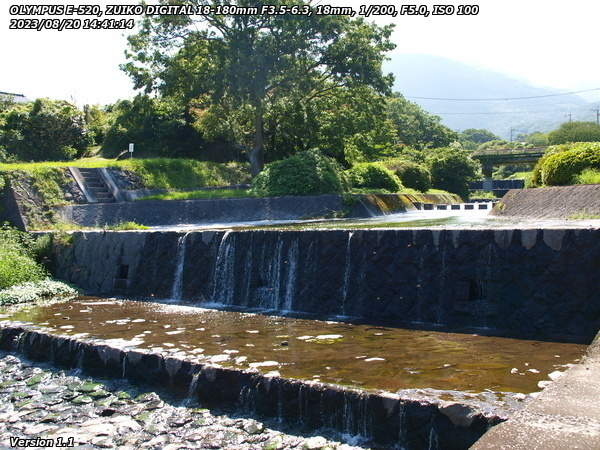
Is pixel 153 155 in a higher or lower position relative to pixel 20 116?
lower

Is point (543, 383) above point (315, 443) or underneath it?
above

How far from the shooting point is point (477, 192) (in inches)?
1745

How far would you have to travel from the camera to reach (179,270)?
11.0 meters

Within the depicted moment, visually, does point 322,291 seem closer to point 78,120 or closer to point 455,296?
point 455,296

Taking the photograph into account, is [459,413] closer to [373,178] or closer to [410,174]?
[373,178]

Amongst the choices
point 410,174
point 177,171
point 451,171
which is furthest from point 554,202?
point 451,171

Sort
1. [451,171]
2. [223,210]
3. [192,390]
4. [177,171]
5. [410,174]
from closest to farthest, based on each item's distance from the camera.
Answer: [192,390] < [223,210] < [177,171] < [410,174] < [451,171]

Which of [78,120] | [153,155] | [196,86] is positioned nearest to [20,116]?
[78,120]

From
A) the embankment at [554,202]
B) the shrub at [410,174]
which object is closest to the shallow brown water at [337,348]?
the embankment at [554,202]

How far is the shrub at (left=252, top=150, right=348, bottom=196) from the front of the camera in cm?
2006

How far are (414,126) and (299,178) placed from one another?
160 feet

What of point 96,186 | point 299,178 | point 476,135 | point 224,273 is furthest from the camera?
point 476,135

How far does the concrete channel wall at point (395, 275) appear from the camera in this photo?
22.9 feet

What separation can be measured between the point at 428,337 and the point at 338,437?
2406 millimetres
